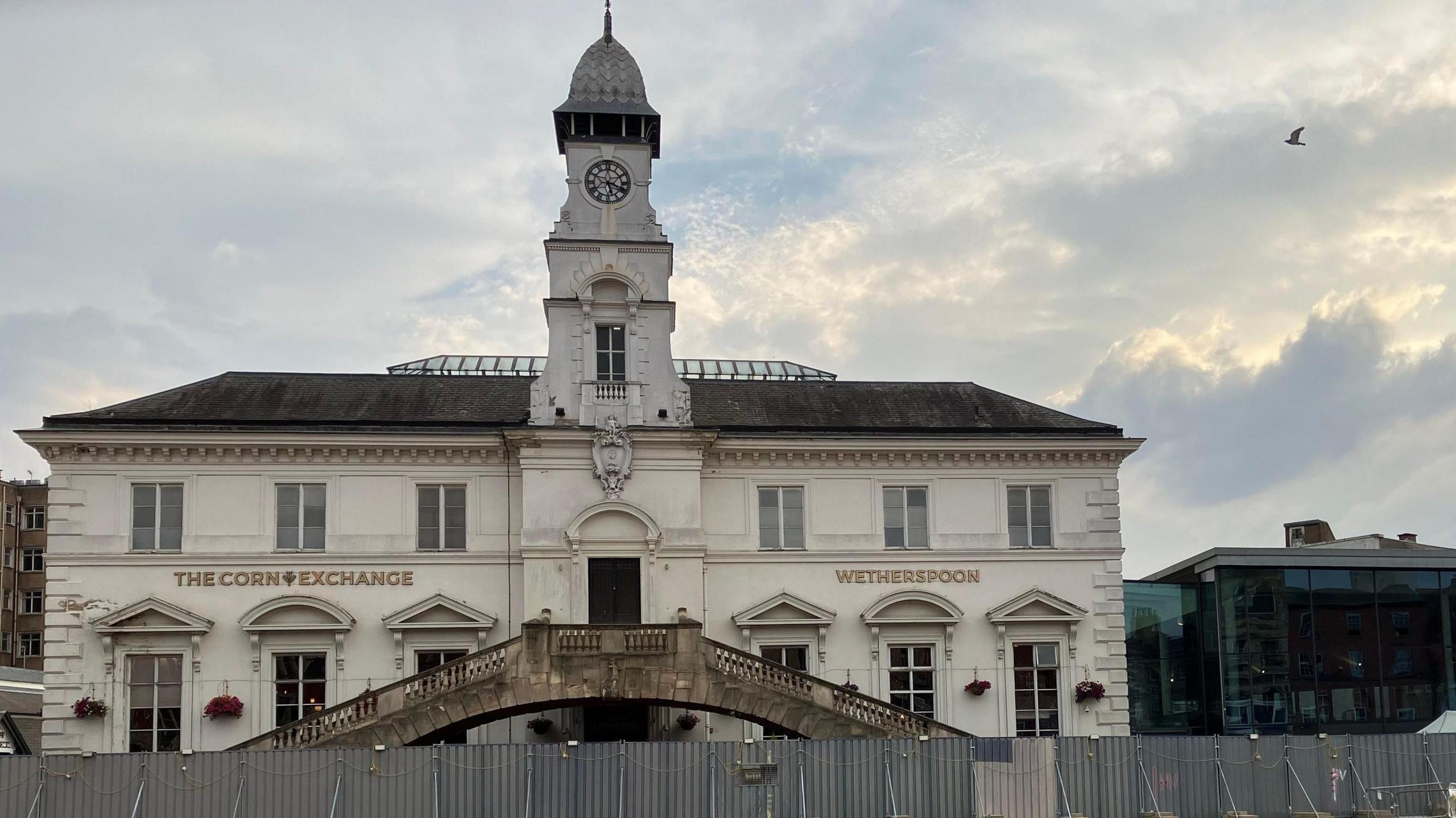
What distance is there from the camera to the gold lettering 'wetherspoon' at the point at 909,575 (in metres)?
40.8

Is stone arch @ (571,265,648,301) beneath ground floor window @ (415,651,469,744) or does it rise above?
above

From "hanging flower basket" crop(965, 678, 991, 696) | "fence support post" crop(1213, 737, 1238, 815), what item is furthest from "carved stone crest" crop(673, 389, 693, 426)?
"fence support post" crop(1213, 737, 1238, 815)

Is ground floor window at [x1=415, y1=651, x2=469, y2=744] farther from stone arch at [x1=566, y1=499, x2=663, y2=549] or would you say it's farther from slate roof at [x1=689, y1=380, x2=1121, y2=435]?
slate roof at [x1=689, y1=380, x2=1121, y2=435]

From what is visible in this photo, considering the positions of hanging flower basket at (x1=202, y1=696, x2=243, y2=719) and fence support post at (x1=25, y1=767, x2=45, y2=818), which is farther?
hanging flower basket at (x1=202, y1=696, x2=243, y2=719)

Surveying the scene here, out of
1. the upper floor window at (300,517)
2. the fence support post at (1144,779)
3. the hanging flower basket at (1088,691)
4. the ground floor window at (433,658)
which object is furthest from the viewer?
the hanging flower basket at (1088,691)

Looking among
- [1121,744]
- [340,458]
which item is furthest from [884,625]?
[340,458]

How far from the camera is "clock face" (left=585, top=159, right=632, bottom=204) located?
41469 mm

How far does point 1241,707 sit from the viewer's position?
42.8 meters

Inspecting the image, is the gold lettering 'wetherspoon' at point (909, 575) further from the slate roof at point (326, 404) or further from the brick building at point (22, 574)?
the brick building at point (22, 574)

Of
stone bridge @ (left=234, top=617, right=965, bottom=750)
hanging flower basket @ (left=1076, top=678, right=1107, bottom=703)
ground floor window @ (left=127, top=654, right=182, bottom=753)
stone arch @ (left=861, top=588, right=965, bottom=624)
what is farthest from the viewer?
hanging flower basket @ (left=1076, top=678, right=1107, bottom=703)

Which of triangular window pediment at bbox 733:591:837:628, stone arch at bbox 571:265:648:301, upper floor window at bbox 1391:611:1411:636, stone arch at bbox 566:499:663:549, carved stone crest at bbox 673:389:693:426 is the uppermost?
stone arch at bbox 571:265:648:301

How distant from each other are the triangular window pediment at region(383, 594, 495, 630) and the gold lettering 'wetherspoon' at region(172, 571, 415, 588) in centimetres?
86

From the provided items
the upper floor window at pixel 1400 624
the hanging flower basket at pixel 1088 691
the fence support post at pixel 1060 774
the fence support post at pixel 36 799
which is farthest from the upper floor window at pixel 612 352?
the upper floor window at pixel 1400 624

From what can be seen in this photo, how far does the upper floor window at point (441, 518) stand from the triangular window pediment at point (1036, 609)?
15111mm
